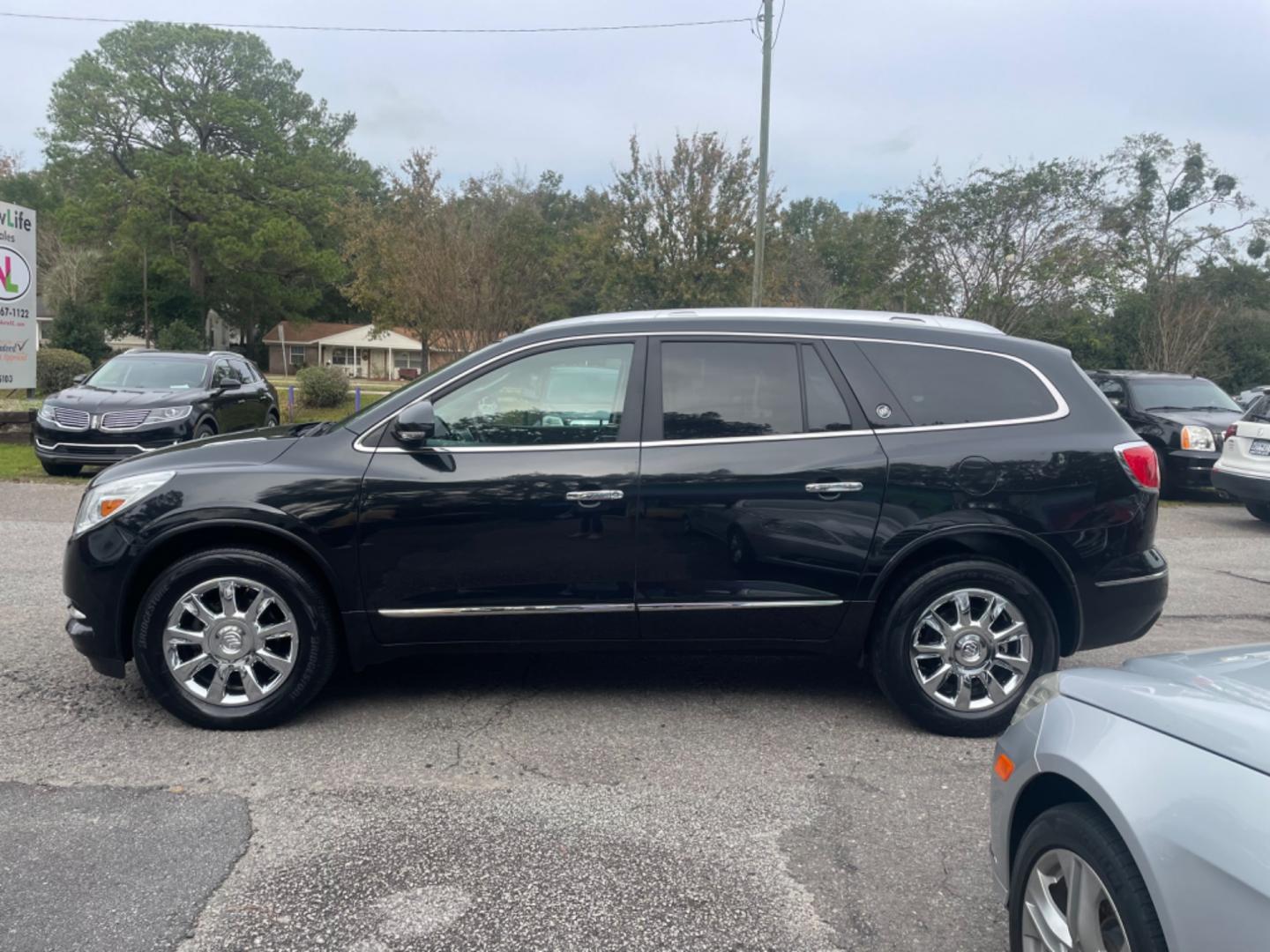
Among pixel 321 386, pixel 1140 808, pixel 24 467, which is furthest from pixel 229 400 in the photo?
pixel 1140 808

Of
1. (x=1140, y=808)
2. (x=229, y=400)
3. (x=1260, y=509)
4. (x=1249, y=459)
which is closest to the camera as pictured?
(x=1140, y=808)

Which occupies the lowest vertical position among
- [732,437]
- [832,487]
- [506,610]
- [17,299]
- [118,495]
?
[506,610]

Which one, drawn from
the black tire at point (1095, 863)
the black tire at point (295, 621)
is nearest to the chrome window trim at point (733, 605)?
the black tire at point (295, 621)

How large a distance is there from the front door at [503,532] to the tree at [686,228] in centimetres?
1920

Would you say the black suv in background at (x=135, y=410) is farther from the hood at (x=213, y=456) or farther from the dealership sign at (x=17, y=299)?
the hood at (x=213, y=456)

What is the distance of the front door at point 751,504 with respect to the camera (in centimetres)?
435

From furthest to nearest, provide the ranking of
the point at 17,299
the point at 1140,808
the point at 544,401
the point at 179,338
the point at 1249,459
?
the point at 179,338, the point at 17,299, the point at 1249,459, the point at 544,401, the point at 1140,808

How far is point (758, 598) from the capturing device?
14.5 ft

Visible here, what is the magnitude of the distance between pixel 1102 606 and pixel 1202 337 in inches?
1010

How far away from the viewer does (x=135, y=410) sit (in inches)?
476

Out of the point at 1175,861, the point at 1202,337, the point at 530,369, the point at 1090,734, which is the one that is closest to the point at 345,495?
the point at 530,369

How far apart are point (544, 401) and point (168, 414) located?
30.8 feet

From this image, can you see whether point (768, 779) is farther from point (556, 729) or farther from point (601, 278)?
point (601, 278)

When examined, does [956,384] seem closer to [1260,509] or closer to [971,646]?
[971,646]
